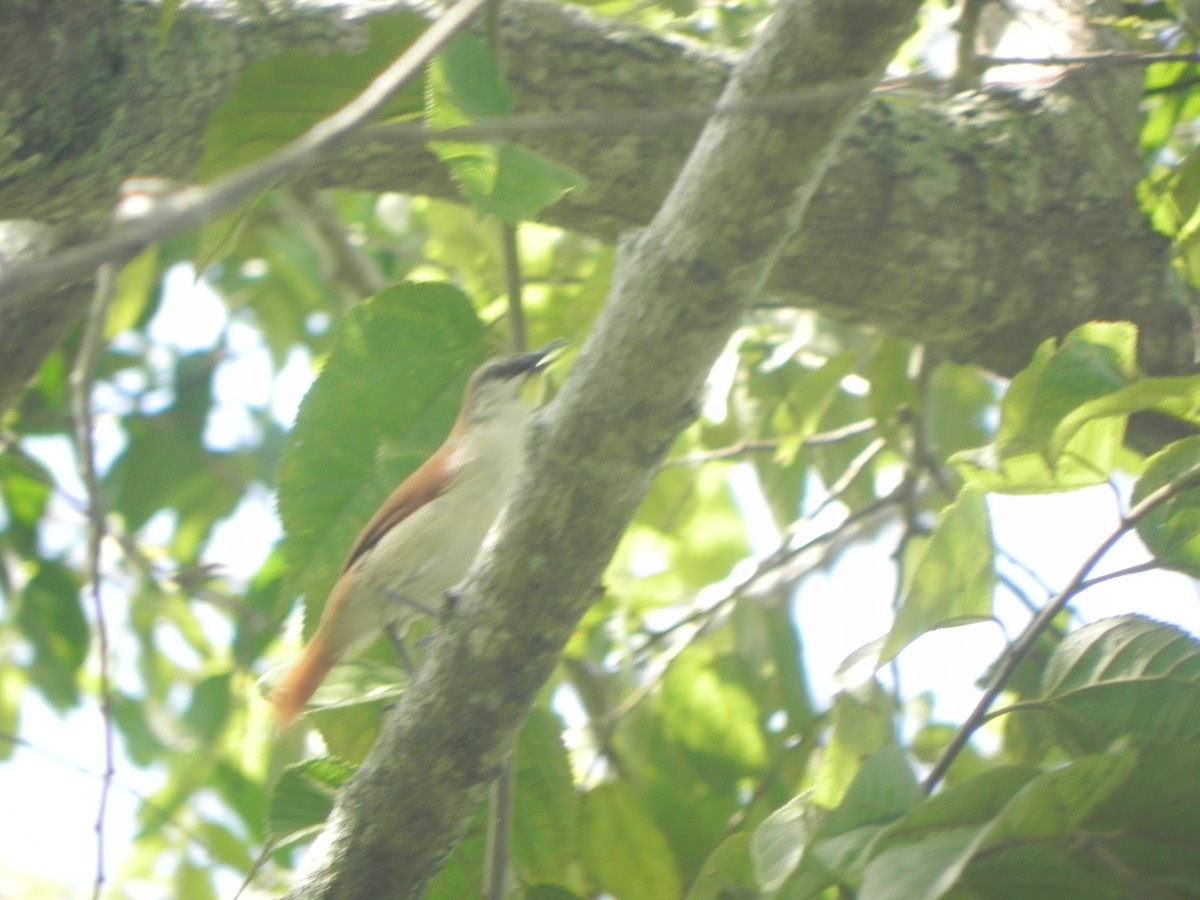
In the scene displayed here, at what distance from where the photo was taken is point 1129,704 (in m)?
1.70

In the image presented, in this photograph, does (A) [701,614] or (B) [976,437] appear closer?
(A) [701,614]

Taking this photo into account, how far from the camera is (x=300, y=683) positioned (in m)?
2.84

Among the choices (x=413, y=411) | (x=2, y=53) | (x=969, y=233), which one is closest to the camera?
(x=2, y=53)

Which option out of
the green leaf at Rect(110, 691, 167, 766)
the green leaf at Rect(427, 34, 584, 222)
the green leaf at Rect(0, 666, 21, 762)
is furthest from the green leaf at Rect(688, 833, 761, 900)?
the green leaf at Rect(0, 666, 21, 762)

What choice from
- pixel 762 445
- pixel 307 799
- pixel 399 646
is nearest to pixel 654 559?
pixel 762 445

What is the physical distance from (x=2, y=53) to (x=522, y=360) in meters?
1.29

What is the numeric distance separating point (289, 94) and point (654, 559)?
226 centimetres

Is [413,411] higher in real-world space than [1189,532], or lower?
lower

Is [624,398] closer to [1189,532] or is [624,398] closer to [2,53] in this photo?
[1189,532]

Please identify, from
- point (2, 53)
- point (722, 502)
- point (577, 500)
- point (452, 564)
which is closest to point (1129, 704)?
point (577, 500)

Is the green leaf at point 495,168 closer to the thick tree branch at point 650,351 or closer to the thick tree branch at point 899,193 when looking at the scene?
the thick tree branch at point 650,351

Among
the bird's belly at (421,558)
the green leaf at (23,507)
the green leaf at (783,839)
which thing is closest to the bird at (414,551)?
the bird's belly at (421,558)

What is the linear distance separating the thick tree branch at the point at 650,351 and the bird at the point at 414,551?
36.8 inches

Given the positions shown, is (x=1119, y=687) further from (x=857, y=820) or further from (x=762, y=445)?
(x=762, y=445)
